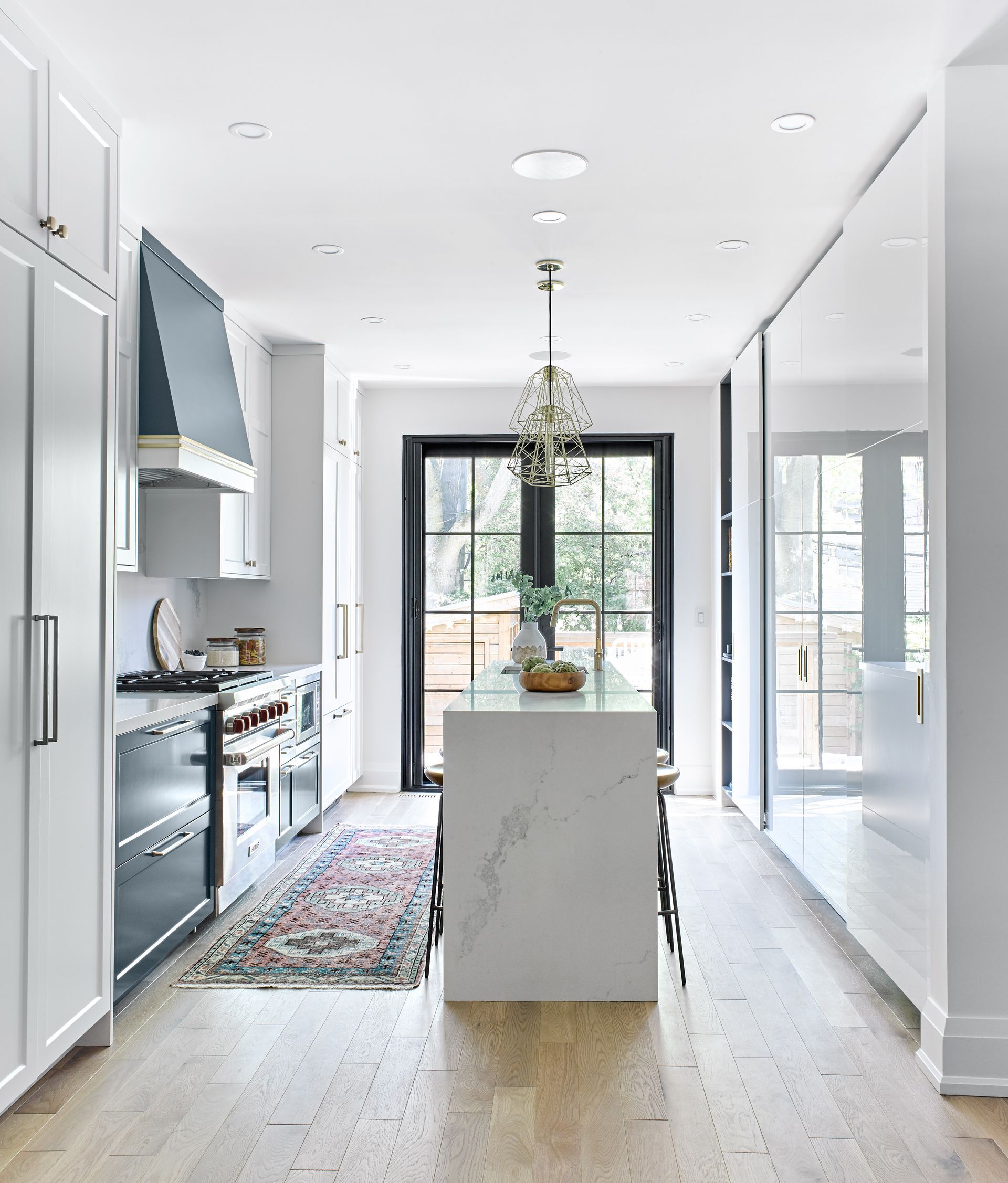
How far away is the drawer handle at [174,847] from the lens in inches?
124

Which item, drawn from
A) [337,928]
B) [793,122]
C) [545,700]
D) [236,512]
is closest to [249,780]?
[337,928]

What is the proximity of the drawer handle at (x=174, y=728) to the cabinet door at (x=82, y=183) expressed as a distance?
1.34m

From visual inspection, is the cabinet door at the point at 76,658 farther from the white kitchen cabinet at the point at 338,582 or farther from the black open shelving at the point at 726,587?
the black open shelving at the point at 726,587

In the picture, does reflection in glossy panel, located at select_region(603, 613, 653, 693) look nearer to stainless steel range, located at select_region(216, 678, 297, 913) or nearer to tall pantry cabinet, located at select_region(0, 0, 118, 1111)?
stainless steel range, located at select_region(216, 678, 297, 913)

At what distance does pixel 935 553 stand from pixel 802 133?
4.40ft

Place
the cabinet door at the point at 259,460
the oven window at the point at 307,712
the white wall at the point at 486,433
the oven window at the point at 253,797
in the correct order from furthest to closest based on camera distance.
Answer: the white wall at the point at 486,433
the cabinet door at the point at 259,460
the oven window at the point at 307,712
the oven window at the point at 253,797

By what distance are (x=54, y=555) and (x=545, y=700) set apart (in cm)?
159

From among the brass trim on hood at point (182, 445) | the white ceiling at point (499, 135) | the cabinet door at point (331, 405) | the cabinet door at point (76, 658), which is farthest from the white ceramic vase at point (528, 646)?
the cabinet door at point (331, 405)

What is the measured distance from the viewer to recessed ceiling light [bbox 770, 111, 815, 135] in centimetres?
283

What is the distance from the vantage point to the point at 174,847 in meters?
3.32

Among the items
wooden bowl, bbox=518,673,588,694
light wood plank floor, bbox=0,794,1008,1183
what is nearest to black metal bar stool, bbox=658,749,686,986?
light wood plank floor, bbox=0,794,1008,1183

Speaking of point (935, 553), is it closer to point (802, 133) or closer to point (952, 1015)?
point (952, 1015)

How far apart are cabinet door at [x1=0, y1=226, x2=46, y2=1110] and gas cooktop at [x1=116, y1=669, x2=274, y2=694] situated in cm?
120

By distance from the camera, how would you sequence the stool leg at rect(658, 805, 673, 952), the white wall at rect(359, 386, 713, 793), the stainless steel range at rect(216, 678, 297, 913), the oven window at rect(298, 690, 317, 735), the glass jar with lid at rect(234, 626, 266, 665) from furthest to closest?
the white wall at rect(359, 386, 713, 793)
the glass jar with lid at rect(234, 626, 266, 665)
the oven window at rect(298, 690, 317, 735)
the stainless steel range at rect(216, 678, 297, 913)
the stool leg at rect(658, 805, 673, 952)
